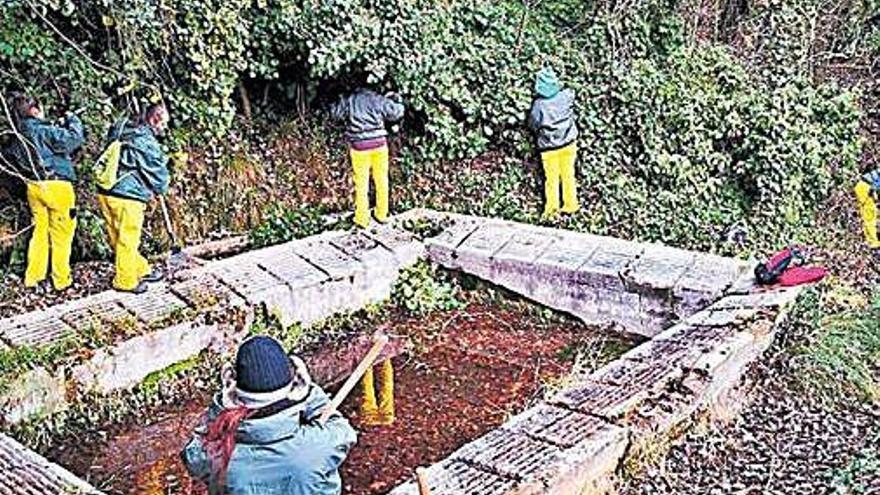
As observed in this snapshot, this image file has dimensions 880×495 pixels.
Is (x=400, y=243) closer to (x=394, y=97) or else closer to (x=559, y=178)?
(x=394, y=97)

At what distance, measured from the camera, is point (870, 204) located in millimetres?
11914

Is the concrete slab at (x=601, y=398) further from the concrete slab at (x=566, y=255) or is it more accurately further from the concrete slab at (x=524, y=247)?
the concrete slab at (x=524, y=247)

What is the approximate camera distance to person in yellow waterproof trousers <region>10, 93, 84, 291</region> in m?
7.90

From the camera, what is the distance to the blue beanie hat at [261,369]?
3.70 m

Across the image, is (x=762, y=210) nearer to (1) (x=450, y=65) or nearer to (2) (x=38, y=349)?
(1) (x=450, y=65)

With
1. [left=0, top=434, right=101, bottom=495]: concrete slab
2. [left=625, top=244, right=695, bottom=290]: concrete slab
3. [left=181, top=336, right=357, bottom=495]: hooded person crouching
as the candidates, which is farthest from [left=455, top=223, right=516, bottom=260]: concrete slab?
[left=181, top=336, right=357, bottom=495]: hooded person crouching

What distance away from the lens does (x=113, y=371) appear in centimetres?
708

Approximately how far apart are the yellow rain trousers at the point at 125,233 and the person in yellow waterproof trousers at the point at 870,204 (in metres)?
7.76

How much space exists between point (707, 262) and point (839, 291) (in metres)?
1.72

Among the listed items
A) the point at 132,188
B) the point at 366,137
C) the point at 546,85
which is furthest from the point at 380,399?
the point at 546,85

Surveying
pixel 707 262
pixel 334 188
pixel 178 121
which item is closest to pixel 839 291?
pixel 707 262

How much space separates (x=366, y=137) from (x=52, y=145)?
2.75 meters

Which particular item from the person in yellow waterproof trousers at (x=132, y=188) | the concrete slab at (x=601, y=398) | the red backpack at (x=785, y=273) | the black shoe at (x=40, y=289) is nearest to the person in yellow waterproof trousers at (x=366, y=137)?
the person in yellow waterproof trousers at (x=132, y=188)

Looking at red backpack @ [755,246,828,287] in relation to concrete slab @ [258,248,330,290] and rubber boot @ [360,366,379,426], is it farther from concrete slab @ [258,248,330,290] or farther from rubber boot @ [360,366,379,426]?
concrete slab @ [258,248,330,290]
